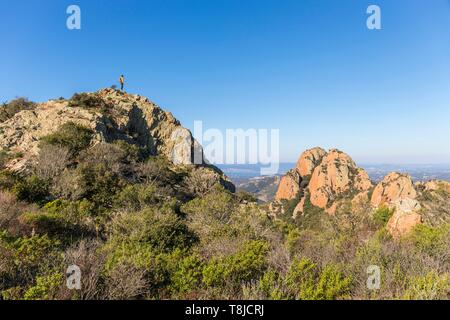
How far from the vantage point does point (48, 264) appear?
8539 millimetres

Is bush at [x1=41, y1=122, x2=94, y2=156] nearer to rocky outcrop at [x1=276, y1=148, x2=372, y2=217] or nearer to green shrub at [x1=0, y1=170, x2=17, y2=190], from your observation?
green shrub at [x1=0, y1=170, x2=17, y2=190]

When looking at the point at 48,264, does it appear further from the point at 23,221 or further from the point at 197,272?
the point at 23,221

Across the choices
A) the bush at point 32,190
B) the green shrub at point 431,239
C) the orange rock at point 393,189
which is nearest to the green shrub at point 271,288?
the green shrub at point 431,239

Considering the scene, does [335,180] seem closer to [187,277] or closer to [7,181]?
[7,181]

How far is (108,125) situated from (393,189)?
6541 cm

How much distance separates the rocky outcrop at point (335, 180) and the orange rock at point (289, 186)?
5.86 meters

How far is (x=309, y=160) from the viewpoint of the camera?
10556 centimetres

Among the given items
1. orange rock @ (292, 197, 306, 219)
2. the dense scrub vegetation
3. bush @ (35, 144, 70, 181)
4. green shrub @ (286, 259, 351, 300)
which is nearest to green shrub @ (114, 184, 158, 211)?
the dense scrub vegetation

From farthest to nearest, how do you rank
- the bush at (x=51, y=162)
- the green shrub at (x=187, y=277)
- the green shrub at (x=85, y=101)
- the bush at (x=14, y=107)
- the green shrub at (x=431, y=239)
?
the bush at (x=14, y=107) → the green shrub at (x=85, y=101) → the bush at (x=51, y=162) → the green shrub at (x=431, y=239) → the green shrub at (x=187, y=277)

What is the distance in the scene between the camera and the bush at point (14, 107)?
42.3 m

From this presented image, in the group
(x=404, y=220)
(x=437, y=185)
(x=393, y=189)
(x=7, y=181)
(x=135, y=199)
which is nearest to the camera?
(x=7, y=181)

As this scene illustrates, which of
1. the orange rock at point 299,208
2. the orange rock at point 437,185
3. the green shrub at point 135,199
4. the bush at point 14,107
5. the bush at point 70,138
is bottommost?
the orange rock at point 299,208

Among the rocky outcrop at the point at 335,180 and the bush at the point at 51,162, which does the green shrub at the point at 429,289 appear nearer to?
the bush at the point at 51,162

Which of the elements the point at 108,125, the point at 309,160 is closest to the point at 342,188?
the point at 309,160
